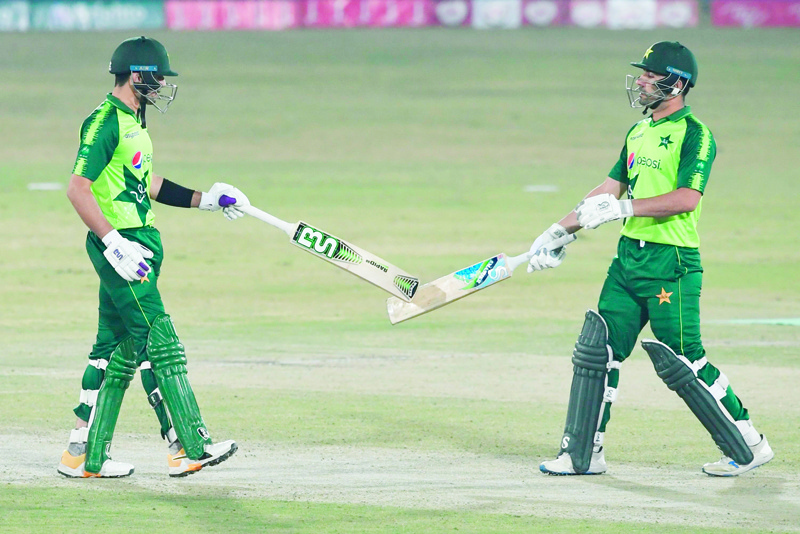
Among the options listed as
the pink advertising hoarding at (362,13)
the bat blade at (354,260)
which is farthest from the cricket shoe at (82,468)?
the pink advertising hoarding at (362,13)

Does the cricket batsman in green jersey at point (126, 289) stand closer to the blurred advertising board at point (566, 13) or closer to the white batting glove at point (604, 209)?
the white batting glove at point (604, 209)

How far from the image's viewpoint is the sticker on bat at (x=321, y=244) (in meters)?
7.11

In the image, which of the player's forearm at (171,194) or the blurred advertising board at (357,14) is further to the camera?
the blurred advertising board at (357,14)

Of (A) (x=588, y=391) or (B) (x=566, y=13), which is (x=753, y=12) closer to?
(B) (x=566, y=13)

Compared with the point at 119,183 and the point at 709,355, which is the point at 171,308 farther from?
→ the point at 119,183

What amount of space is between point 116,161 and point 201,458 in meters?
1.46

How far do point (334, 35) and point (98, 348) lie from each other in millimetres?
30648

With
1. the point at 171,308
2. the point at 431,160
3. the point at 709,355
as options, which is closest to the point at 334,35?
the point at 431,160

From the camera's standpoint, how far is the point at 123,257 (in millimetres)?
6238

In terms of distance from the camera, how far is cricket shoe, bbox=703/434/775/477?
6617 millimetres

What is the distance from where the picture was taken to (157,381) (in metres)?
6.39

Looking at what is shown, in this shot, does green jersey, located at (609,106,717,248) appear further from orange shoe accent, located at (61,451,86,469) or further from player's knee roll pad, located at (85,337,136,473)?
orange shoe accent, located at (61,451,86,469)

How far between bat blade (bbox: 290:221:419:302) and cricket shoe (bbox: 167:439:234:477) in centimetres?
130

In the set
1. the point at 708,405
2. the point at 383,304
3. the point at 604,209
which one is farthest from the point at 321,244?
the point at 383,304
